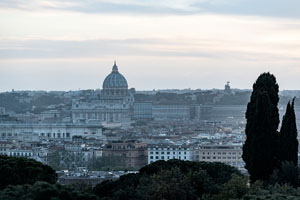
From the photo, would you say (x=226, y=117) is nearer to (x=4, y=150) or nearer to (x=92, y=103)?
(x=92, y=103)

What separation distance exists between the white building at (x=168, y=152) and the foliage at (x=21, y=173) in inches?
1928

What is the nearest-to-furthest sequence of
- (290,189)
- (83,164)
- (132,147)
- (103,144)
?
1. (290,189)
2. (83,164)
3. (132,147)
4. (103,144)

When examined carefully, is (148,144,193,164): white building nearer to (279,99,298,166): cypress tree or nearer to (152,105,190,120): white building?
(279,99,298,166): cypress tree

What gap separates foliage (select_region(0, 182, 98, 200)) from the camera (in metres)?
27.2

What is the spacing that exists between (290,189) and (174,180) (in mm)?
2738

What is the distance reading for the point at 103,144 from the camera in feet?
319

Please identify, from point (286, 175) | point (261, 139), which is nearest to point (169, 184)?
point (286, 175)

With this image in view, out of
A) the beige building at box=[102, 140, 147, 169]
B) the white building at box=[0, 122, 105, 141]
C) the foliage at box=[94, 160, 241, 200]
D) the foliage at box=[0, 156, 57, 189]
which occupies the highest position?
the foliage at box=[0, 156, 57, 189]

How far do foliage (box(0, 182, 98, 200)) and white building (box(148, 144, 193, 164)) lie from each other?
58288 mm

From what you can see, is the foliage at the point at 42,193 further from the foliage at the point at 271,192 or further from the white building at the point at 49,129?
the white building at the point at 49,129

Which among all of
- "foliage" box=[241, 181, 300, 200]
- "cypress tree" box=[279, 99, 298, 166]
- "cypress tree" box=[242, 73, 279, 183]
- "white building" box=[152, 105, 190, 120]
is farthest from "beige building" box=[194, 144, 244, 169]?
"white building" box=[152, 105, 190, 120]

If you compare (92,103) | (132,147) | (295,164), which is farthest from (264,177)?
(92,103)

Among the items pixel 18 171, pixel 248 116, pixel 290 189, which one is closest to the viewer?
pixel 290 189

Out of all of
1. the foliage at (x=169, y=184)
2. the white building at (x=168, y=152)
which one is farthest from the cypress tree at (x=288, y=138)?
the white building at (x=168, y=152)
